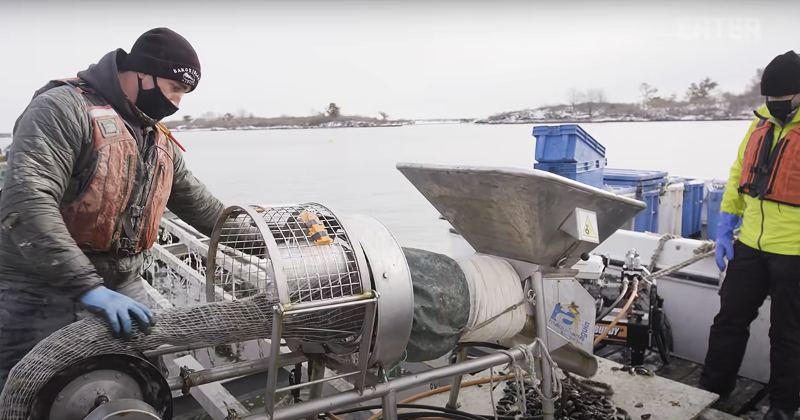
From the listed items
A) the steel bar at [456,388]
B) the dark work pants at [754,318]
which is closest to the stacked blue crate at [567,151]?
the dark work pants at [754,318]

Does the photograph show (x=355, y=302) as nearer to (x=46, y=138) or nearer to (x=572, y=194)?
(x=572, y=194)

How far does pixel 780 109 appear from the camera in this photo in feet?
8.95

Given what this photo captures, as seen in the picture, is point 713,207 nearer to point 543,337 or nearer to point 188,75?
point 543,337

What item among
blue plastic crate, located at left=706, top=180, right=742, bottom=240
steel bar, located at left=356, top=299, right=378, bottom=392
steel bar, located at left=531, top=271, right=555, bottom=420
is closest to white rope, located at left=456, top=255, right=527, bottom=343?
steel bar, located at left=531, top=271, right=555, bottom=420

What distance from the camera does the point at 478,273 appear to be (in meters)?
1.96

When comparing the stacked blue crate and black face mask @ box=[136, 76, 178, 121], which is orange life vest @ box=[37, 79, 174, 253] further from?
the stacked blue crate

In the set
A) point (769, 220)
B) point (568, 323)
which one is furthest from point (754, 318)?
point (568, 323)

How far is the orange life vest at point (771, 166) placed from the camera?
8.65 feet

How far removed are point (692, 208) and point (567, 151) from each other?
263 centimetres

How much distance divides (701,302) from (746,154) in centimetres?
109

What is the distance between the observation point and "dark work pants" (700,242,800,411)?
8.71 ft

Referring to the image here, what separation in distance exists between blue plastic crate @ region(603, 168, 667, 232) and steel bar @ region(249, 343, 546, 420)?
3738mm

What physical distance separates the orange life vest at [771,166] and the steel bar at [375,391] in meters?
1.71

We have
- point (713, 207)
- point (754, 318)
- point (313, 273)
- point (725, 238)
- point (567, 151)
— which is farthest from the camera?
point (713, 207)
